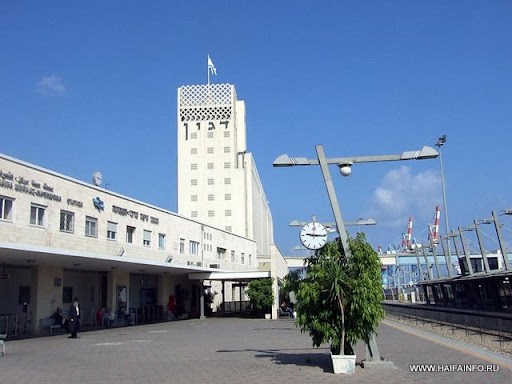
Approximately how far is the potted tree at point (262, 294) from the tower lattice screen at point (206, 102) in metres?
45.9

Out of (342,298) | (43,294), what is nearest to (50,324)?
(43,294)

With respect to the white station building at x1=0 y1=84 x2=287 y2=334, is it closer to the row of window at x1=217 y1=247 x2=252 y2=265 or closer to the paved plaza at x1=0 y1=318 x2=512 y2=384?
the row of window at x1=217 y1=247 x2=252 y2=265

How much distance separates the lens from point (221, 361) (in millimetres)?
12773

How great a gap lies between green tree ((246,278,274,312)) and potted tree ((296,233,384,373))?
81.5 ft

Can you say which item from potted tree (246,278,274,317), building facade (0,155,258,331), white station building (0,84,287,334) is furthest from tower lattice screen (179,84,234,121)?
potted tree (246,278,274,317)

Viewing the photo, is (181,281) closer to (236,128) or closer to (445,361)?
(445,361)

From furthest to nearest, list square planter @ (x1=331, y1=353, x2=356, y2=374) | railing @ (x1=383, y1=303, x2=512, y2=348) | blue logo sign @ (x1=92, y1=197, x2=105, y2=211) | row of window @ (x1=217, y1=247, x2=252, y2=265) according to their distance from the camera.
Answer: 1. row of window @ (x1=217, y1=247, x2=252, y2=265)
2. blue logo sign @ (x1=92, y1=197, x2=105, y2=211)
3. railing @ (x1=383, y1=303, x2=512, y2=348)
4. square planter @ (x1=331, y1=353, x2=356, y2=374)

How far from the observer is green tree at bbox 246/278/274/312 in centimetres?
3572

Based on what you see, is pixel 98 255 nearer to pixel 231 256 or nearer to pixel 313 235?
pixel 313 235

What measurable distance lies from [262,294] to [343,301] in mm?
25631

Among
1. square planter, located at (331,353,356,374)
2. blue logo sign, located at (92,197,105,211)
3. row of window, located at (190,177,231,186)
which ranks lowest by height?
square planter, located at (331,353,356,374)

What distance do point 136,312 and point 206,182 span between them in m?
44.5

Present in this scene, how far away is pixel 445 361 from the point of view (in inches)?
472

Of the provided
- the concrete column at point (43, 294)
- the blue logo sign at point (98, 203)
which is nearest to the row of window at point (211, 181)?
the blue logo sign at point (98, 203)
